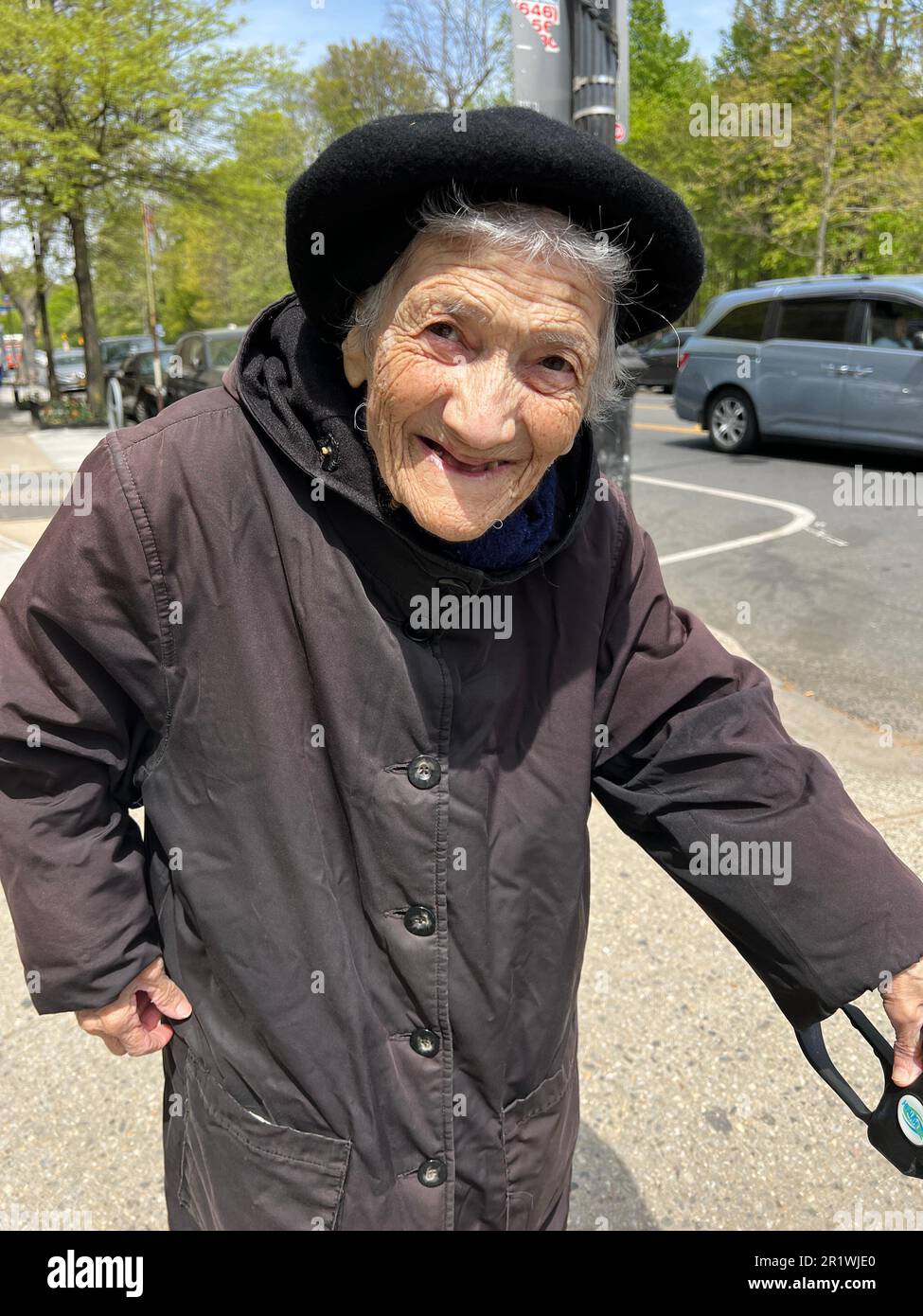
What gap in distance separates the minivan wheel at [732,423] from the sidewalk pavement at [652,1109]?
9031 millimetres

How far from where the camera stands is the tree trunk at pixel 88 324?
17969 millimetres

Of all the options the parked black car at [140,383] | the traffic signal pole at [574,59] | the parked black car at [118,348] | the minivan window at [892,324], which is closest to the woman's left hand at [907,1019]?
the traffic signal pole at [574,59]

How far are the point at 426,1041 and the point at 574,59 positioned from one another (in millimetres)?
4058

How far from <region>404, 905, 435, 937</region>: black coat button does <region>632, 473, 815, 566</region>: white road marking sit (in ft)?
19.6

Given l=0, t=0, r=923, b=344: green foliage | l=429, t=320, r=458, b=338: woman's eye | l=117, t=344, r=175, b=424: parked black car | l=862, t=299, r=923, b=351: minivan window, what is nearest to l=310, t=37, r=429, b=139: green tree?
l=0, t=0, r=923, b=344: green foliage

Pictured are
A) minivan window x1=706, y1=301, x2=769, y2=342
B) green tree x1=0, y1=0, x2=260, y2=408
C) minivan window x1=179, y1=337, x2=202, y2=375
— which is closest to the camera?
minivan window x1=706, y1=301, x2=769, y2=342

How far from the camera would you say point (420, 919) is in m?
1.35

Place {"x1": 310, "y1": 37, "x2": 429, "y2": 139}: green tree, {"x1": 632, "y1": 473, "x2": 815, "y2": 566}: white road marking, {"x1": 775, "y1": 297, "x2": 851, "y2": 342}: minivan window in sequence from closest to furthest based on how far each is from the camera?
{"x1": 632, "y1": 473, "x2": 815, "y2": 566}: white road marking, {"x1": 775, "y1": 297, "x2": 851, "y2": 342}: minivan window, {"x1": 310, "y1": 37, "x2": 429, "y2": 139}: green tree

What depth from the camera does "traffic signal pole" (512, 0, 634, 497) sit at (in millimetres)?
3990

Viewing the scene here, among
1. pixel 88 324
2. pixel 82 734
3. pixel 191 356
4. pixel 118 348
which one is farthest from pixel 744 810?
pixel 118 348

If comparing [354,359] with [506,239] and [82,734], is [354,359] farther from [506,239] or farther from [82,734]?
[82,734]

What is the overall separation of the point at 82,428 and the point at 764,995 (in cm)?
1721

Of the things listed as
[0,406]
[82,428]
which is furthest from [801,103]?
[0,406]

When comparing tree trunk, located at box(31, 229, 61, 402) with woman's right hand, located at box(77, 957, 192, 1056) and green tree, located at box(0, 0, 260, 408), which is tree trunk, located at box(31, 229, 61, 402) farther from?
woman's right hand, located at box(77, 957, 192, 1056)
